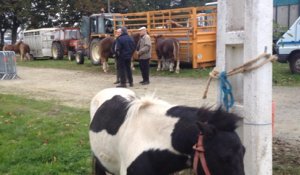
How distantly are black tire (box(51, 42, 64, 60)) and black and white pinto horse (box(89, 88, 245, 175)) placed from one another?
92.4ft

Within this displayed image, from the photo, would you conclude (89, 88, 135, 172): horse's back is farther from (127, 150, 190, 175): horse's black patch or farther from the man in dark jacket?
the man in dark jacket

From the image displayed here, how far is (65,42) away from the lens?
3147 centimetres

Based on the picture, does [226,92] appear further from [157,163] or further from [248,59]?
[157,163]

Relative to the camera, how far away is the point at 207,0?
6031 centimetres

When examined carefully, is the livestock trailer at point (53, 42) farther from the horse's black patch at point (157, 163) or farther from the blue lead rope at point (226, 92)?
the horse's black patch at point (157, 163)

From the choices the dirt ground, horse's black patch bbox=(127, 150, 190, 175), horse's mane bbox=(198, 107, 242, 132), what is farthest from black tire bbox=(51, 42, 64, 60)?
horse's mane bbox=(198, 107, 242, 132)

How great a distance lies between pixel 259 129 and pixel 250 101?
0.24m


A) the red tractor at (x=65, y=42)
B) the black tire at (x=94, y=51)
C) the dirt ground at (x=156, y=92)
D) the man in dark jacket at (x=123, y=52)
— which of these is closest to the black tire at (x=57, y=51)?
the red tractor at (x=65, y=42)

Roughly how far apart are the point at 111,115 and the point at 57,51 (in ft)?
94.6

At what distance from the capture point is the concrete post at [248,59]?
3.56 meters

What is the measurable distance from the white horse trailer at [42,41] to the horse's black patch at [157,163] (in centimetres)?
3068

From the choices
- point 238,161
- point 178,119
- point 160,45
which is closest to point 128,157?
point 178,119

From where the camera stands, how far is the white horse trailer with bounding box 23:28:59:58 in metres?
33.5

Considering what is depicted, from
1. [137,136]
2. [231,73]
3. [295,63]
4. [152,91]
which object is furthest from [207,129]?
[295,63]
